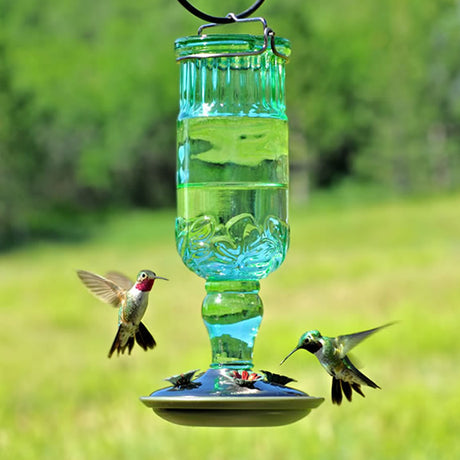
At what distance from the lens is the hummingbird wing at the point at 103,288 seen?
10.0 ft

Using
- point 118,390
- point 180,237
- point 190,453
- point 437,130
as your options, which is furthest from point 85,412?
point 437,130

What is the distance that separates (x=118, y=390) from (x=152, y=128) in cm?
4224

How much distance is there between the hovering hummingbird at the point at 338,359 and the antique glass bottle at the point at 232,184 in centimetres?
17

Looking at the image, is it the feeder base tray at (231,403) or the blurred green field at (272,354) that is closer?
the feeder base tray at (231,403)

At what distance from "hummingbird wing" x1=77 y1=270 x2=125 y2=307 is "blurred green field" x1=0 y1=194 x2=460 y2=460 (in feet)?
1.11

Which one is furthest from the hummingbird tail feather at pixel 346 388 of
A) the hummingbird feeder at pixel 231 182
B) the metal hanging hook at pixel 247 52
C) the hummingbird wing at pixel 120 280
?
the metal hanging hook at pixel 247 52

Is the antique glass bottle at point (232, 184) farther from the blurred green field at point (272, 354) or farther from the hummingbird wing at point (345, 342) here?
the blurred green field at point (272, 354)

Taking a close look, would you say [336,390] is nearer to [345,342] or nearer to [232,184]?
[345,342]

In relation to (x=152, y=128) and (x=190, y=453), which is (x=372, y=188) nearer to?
(x=152, y=128)

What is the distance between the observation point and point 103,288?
10.1 ft

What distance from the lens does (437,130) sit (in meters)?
51.8

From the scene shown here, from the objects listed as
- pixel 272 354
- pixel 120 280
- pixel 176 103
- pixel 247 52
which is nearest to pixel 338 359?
pixel 120 280

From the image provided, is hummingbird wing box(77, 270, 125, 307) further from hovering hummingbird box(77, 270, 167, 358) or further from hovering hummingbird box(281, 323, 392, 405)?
hovering hummingbird box(281, 323, 392, 405)

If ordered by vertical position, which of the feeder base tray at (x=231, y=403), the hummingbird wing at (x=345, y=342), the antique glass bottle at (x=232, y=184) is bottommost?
the feeder base tray at (x=231, y=403)
